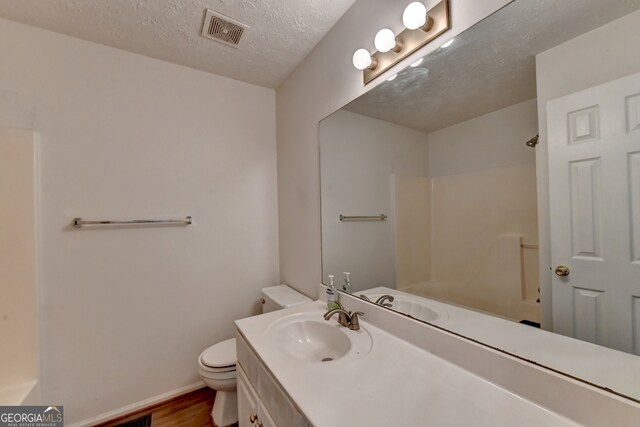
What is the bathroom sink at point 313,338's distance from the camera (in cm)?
104

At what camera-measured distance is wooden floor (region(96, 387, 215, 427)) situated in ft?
5.03

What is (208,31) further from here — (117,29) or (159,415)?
(159,415)

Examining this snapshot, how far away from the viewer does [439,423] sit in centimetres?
59

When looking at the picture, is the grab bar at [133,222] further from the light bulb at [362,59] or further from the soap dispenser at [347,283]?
the light bulb at [362,59]

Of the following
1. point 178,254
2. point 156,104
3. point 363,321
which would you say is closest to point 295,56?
point 156,104

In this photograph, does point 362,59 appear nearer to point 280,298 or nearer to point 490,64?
point 490,64

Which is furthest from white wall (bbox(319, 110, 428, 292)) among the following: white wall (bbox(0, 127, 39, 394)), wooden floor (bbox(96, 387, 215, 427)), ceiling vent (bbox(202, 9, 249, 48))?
white wall (bbox(0, 127, 39, 394))

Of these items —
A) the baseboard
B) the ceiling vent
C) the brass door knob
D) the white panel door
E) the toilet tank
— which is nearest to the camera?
the white panel door

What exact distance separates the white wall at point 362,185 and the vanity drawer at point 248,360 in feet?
1.87

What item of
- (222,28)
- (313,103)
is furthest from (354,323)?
(222,28)

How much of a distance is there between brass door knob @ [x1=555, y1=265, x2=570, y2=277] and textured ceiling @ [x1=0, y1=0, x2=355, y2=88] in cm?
145

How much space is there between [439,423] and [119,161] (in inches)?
79.5

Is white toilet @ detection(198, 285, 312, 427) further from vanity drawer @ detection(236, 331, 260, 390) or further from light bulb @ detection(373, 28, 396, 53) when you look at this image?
light bulb @ detection(373, 28, 396, 53)

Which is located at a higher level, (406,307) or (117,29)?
(117,29)
